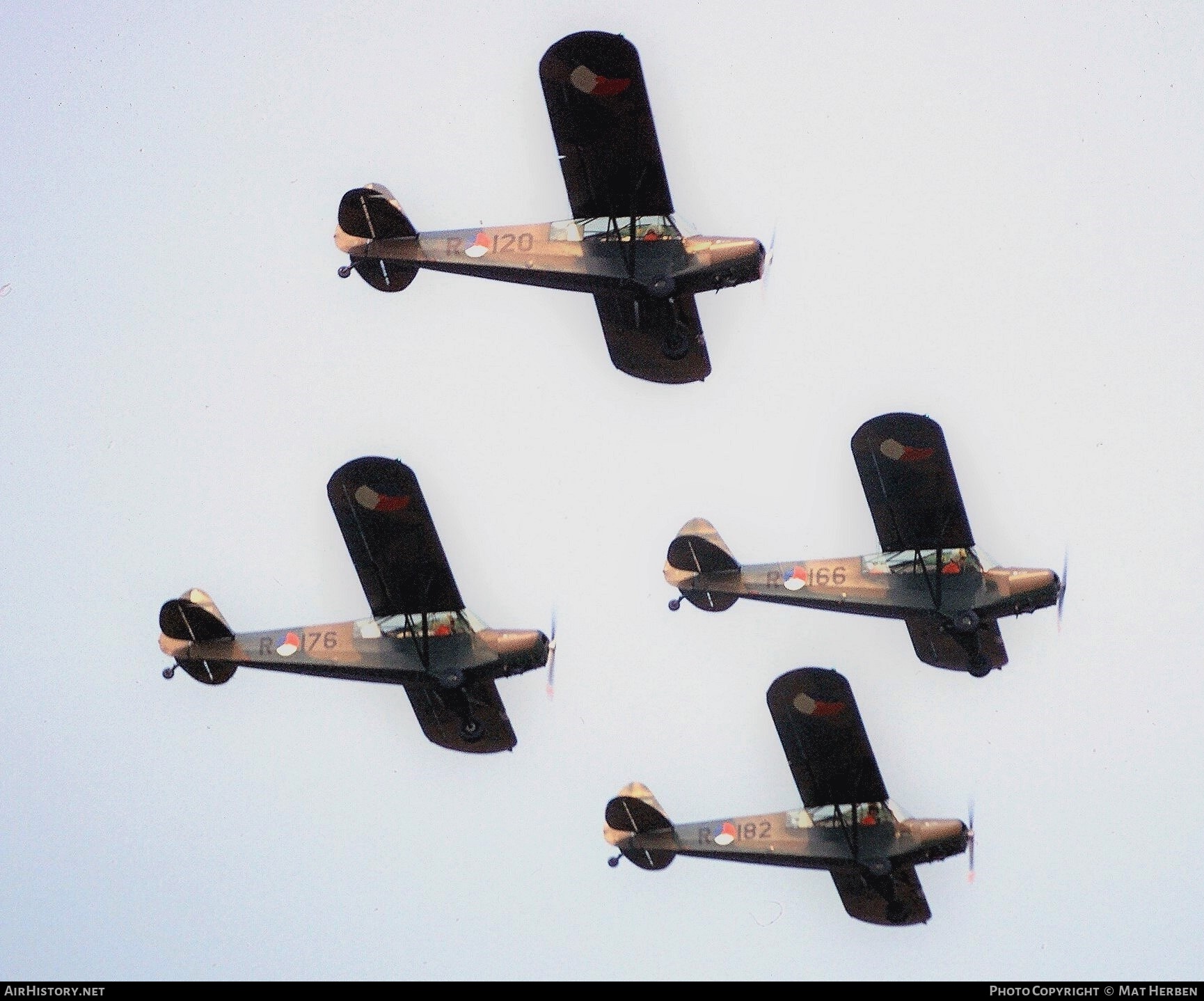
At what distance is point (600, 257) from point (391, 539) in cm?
412

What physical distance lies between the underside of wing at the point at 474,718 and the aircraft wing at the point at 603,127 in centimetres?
625

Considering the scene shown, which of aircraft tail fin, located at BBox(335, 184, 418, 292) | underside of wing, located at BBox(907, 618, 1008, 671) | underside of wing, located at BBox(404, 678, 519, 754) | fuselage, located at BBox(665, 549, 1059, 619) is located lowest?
underside of wing, located at BBox(907, 618, 1008, 671)

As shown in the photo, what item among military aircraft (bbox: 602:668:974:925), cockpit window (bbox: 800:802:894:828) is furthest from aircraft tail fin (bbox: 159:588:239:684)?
cockpit window (bbox: 800:802:894:828)

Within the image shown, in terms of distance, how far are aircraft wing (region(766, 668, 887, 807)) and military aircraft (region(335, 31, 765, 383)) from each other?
13.5ft

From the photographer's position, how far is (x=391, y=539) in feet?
84.4

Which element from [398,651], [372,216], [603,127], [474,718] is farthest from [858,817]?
[372,216]

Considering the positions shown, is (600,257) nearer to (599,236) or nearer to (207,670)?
(599,236)

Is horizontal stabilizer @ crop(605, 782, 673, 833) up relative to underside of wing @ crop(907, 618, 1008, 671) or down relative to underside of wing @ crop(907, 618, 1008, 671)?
down

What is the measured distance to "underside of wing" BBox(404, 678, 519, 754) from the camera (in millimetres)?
27641

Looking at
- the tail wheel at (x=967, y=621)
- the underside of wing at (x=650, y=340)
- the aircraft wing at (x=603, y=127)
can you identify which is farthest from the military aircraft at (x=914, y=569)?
the aircraft wing at (x=603, y=127)

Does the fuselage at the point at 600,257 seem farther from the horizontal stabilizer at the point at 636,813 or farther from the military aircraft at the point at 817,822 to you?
the horizontal stabilizer at the point at 636,813

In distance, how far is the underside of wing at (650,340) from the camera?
2658cm

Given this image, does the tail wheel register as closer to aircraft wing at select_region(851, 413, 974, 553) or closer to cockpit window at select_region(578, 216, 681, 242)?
aircraft wing at select_region(851, 413, 974, 553)

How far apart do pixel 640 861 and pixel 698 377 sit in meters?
6.17
